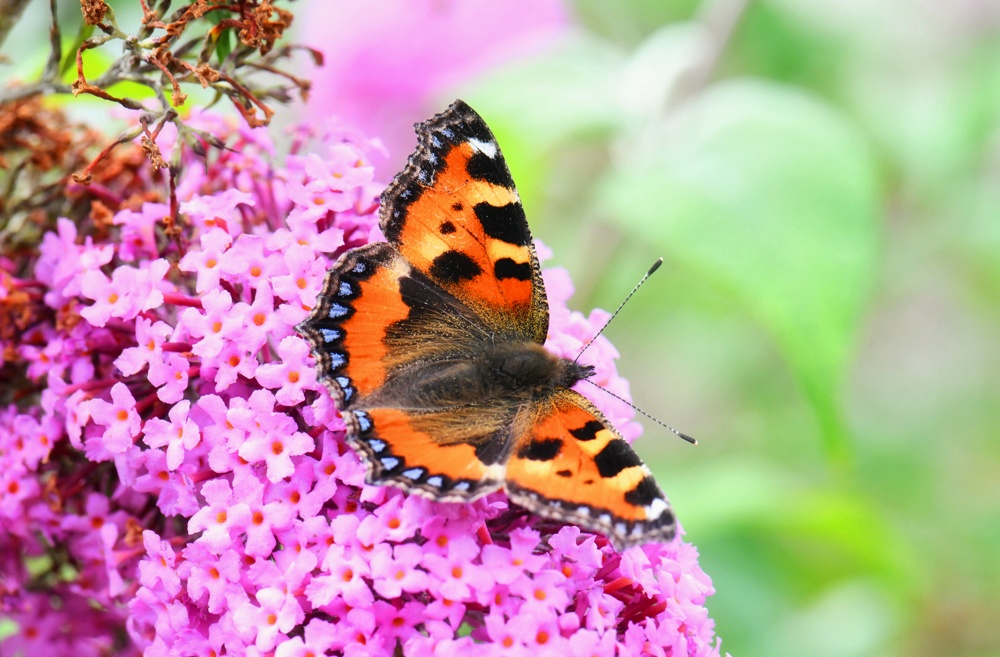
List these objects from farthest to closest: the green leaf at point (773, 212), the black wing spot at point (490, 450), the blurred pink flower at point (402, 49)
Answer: the blurred pink flower at point (402, 49)
the green leaf at point (773, 212)
the black wing spot at point (490, 450)

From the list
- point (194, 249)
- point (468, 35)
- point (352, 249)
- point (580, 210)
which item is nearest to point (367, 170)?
point (352, 249)

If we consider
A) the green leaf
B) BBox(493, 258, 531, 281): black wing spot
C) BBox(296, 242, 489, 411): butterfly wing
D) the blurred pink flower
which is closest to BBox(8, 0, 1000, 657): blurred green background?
the green leaf

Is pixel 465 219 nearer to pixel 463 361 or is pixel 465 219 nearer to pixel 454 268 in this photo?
pixel 454 268

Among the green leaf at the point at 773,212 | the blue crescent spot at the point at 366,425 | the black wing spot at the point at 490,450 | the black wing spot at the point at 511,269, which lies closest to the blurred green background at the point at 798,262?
the green leaf at the point at 773,212

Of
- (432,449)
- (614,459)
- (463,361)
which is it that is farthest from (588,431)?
(463,361)

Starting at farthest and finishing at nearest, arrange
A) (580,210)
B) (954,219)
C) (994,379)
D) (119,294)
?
(994,379) → (580,210) → (954,219) → (119,294)

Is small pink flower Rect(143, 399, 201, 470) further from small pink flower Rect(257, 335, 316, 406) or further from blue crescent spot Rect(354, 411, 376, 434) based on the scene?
blue crescent spot Rect(354, 411, 376, 434)

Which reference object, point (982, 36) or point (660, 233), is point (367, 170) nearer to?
point (660, 233)

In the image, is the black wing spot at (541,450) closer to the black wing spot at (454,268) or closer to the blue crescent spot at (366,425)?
the blue crescent spot at (366,425)
